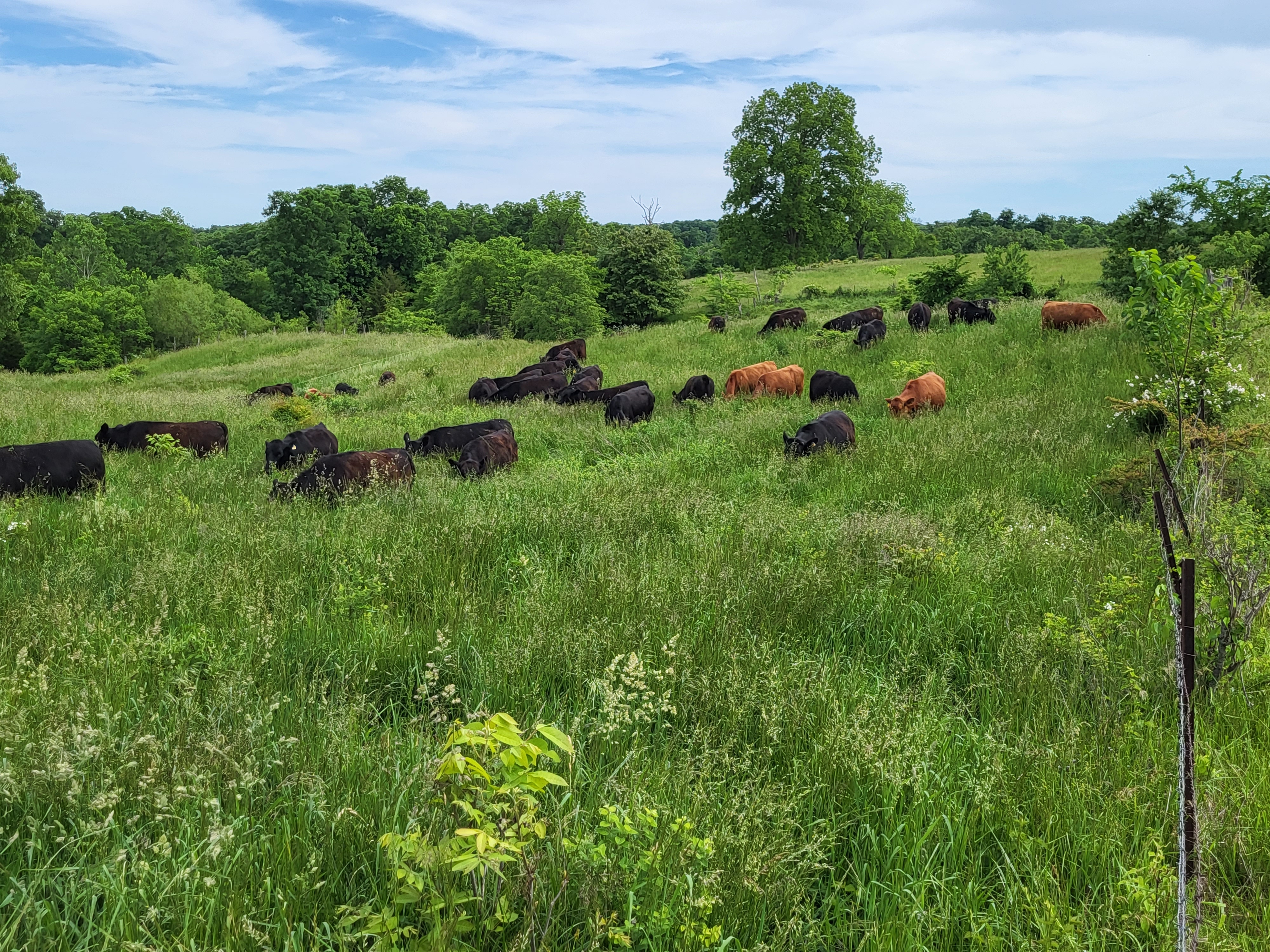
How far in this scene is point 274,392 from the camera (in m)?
22.0

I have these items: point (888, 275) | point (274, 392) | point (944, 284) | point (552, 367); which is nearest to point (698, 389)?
point (552, 367)

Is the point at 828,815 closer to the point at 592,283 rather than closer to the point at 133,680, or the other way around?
the point at 133,680

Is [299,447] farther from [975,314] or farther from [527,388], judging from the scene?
[975,314]

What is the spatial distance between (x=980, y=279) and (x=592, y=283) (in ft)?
61.8

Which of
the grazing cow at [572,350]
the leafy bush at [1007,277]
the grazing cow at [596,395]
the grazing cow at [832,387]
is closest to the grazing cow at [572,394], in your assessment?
the grazing cow at [596,395]

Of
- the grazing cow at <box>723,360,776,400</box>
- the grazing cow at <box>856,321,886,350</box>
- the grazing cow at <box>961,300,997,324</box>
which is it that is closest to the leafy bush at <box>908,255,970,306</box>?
the grazing cow at <box>961,300,997,324</box>

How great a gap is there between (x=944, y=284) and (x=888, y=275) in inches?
651

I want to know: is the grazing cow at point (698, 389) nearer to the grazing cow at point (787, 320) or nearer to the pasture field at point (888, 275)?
the grazing cow at point (787, 320)

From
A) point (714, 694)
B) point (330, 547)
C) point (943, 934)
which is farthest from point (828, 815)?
point (330, 547)

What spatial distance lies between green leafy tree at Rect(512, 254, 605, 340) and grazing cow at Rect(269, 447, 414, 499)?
26177 millimetres

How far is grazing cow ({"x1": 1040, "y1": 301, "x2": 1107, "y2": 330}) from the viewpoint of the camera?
16.6 metres

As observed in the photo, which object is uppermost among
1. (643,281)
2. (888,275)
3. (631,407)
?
(643,281)

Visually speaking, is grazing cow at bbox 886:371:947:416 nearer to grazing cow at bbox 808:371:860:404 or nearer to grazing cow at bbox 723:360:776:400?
grazing cow at bbox 808:371:860:404

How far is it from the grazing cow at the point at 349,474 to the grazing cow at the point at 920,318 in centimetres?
1623
